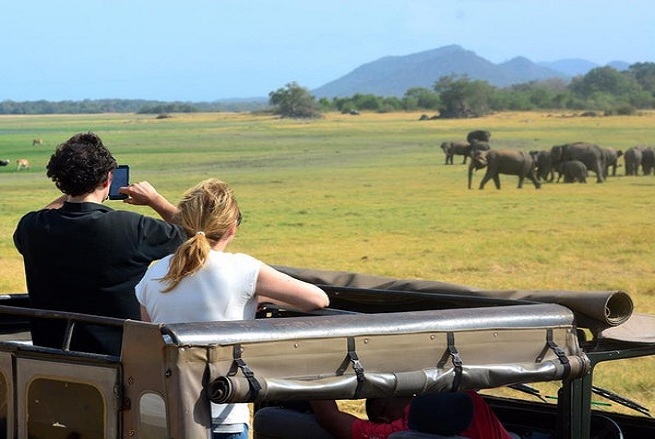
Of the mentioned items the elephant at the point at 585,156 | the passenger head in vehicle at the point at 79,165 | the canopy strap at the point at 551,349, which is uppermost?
the passenger head in vehicle at the point at 79,165

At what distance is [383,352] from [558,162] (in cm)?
3960

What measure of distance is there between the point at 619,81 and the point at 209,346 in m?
144

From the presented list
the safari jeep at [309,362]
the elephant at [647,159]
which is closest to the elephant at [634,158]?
the elephant at [647,159]

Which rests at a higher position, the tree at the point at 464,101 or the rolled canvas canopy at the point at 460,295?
the rolled canvas canopy at the point at 460,295

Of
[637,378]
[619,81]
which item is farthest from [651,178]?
[619,81]

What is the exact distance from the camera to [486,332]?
12.3ft

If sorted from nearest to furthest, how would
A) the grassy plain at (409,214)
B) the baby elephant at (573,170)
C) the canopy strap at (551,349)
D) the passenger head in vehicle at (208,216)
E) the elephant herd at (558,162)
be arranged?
the canopy strap at (551,349)
the passenger head in vehicle at (208,216)
the grassy plain at (409,214)
the elephant herd at (558,162)
the baby elephant at (573,170)

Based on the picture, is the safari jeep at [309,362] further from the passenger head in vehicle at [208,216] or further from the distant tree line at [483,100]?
the distant tree line at [483,100]

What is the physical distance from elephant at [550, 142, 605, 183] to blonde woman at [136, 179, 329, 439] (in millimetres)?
37753

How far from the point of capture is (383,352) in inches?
141

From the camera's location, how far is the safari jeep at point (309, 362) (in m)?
3.33

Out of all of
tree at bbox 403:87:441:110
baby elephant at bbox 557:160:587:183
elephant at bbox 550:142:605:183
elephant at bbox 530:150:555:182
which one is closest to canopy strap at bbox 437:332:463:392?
baby elephant at bbox 557:160:587:183

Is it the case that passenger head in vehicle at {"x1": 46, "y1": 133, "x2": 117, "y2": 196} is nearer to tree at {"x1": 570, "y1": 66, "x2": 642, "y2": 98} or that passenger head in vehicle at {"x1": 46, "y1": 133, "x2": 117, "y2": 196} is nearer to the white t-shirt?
the white t-shirt

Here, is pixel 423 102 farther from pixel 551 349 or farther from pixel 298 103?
pixel 551 349
